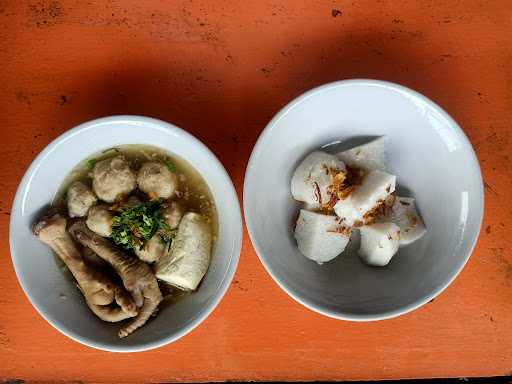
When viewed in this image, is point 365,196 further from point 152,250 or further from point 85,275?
point 85,275

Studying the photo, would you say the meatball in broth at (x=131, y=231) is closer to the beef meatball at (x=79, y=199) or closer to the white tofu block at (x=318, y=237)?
the beef meatball at (x=79, y=199)

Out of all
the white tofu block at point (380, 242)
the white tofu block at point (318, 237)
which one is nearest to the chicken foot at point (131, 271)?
the white tofu block at point (318, 237)

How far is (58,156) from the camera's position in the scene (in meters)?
0.95

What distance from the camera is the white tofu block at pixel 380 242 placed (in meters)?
0.96

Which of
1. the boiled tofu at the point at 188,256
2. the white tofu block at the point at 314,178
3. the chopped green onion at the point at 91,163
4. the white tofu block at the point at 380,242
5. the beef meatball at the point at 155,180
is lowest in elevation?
the white tofu block at the point at 380,242

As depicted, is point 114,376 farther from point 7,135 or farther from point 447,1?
point 447,1

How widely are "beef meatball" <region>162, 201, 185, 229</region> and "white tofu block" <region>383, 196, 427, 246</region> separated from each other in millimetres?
451

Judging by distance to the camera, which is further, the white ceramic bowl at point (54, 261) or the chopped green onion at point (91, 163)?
the chopped green onion at point (91, 163)

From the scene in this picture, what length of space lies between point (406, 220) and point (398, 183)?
0.31ft

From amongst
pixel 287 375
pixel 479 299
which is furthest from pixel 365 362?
pixel 479 299

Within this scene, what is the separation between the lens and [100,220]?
3.25ft

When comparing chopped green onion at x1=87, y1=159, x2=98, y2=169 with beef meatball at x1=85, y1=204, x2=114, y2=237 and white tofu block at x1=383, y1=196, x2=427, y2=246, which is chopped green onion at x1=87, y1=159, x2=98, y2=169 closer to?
beef meatball at x1=85, y1=204, x2=114, y2=237

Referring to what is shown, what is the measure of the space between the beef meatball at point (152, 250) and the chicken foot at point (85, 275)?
8cm

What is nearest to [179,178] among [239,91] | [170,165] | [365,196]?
[170,165]
